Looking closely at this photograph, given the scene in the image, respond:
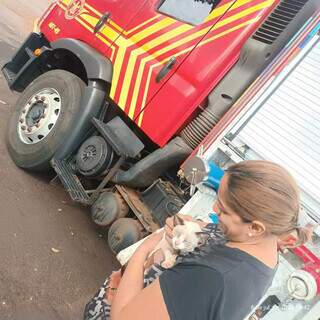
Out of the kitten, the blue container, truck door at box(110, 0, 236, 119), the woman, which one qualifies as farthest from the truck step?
the woman

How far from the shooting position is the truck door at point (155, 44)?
3812mm

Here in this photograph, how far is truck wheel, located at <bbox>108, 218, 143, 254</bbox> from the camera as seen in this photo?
3.56m

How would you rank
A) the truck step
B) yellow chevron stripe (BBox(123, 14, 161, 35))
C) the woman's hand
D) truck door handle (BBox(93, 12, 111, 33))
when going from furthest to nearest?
Result: truck door handle (BBox(93, 12, 111, 33))
yellow chevron stripe (BBox(123, 14, 161, 35))
the truck step
the woman's hand

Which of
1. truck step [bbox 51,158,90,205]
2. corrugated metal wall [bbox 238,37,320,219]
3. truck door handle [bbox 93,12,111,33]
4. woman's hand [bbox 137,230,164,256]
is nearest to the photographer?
woman's hand [bbox 137,230,164,256]

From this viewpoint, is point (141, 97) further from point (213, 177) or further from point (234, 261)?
point (234, 261)

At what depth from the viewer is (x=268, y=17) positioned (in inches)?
141

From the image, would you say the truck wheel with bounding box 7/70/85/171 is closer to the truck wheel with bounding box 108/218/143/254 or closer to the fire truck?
the fire truck

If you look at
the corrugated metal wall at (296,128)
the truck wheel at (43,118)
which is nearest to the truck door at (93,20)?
the truck wheel at (43,118)

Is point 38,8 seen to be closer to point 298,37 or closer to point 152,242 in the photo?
point 298,37

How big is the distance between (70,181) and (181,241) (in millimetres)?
2569

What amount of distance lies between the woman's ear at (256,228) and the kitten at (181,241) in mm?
227

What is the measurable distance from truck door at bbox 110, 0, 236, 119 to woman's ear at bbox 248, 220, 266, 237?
2.52 metres

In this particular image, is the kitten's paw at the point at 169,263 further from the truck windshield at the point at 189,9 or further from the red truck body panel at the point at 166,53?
the truck windshield at the point at 189,9

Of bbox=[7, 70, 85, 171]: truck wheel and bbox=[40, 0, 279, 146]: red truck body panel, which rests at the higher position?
bbox=[40, 0, 279, 146]: red truck body panel
